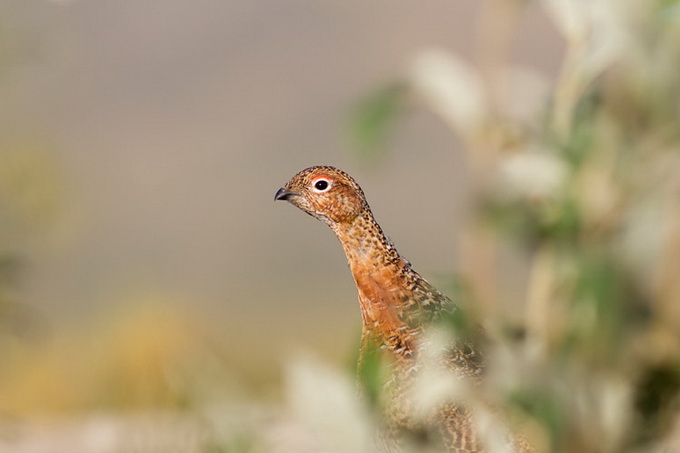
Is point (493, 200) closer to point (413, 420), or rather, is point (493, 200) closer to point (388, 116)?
point (388, 116)

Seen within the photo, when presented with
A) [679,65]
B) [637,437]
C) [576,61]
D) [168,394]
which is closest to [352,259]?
[168,394]

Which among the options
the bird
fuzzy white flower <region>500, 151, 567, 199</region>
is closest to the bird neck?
the bird

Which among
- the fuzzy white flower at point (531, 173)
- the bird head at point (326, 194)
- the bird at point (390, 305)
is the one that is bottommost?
the bird at point (390, 305)

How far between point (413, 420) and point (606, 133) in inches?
30.1

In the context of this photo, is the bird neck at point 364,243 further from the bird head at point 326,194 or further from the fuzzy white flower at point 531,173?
the fuzzy white flower at point 531,173

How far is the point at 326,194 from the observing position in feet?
5.24

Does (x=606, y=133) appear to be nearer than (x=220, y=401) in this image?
No

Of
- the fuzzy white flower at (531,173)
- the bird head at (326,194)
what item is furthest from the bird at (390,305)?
the fuzzy white flower at (531,173)

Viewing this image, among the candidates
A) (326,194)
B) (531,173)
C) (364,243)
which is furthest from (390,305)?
(531,173)

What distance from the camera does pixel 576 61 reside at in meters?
1.88

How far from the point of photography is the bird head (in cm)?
159

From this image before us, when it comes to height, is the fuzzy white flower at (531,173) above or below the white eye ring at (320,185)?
above

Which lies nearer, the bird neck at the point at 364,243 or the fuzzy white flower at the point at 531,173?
the bird neck at the point at 364,243

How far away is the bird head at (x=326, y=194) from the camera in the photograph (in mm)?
1595
